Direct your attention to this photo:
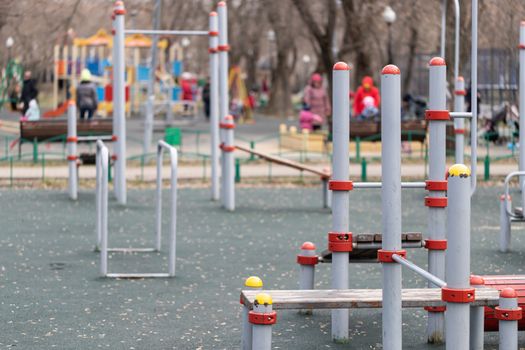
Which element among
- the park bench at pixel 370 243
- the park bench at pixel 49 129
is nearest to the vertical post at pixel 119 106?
the park bench at pixel 49 129

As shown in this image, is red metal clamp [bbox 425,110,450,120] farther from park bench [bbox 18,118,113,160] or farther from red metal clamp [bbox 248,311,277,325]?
park bench [bbox 18,118,113,160]

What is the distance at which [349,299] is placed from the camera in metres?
7.75

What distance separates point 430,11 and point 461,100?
44.2ft

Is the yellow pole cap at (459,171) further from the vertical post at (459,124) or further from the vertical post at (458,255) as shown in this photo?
the vertical post at (459,124)

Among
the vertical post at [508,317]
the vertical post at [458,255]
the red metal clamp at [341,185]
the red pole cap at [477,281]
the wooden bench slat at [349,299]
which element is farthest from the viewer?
the red metal clamp at [341,185]

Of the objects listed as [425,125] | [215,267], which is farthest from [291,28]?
[215,267]

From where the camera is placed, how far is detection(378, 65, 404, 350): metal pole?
274 inches

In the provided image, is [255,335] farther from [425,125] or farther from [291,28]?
[291,28]

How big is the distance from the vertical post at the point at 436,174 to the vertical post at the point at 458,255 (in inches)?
77.6

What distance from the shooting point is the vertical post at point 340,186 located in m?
8.08

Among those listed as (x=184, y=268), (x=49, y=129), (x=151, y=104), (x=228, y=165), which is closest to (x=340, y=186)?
(x=184, y=268)

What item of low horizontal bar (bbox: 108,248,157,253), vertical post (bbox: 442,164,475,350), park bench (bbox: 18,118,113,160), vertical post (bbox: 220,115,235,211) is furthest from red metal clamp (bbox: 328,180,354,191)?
park bench (bbox: 18,118,113,160)

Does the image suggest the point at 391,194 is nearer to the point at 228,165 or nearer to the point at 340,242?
the point at 340,242

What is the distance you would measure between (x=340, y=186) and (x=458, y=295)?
217 centimetres
